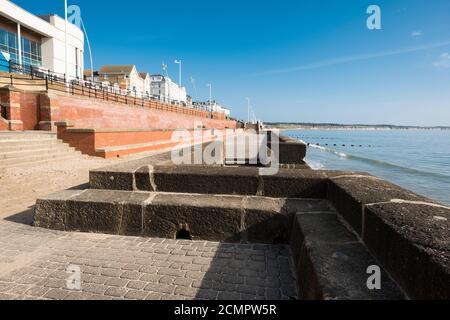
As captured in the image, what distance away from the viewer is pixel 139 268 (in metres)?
2.54

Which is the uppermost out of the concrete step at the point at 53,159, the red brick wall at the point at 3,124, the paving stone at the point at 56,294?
the red brick wall at the point at 3,124

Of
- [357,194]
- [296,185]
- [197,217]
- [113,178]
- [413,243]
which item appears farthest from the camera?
[113,178]

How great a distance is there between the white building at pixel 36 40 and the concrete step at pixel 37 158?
1605 cm

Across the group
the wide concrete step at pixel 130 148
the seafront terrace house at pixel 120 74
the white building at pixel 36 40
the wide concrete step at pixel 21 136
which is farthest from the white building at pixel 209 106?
the wide concrete step at pixel 21 136

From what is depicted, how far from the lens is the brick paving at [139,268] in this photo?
2.17 m

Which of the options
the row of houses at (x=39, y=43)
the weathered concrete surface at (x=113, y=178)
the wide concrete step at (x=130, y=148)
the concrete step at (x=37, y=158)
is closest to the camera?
the weathered concrete surface at (x=113, y=178)

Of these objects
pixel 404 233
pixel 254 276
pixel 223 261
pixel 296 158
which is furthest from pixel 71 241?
pixel 296 158

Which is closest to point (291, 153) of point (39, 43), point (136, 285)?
point (136, 285)

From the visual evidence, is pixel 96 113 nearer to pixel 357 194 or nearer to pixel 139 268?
pixel 139 268

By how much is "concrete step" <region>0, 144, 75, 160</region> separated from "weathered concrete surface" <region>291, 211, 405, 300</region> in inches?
366

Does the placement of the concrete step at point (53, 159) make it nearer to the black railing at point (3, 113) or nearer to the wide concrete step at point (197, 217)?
the black railing at point (3, 113)

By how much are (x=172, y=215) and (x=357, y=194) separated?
199 centimetres
